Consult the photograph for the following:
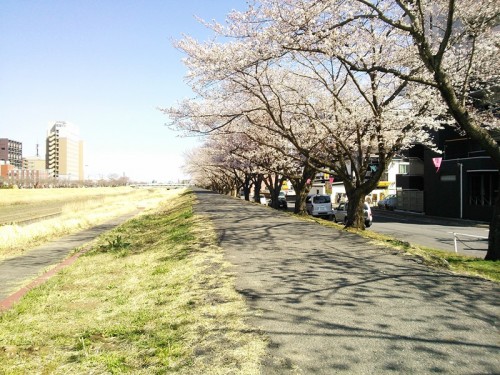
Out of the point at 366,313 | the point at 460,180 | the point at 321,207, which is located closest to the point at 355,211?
the point at 366,313

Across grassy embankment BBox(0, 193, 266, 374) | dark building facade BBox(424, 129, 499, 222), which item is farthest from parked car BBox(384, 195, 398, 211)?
grassy embankment BBox(0, 193, 266, 374)

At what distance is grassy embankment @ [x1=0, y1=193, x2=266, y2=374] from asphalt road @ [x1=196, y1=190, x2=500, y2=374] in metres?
0.40

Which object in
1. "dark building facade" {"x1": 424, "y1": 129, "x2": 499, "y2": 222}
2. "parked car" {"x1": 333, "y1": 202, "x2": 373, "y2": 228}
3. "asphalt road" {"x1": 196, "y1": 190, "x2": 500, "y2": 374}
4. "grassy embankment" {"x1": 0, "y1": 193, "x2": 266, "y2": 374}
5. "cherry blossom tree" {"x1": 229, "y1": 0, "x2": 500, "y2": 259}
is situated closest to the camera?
"asphalt road" {"x1": 196, "y1": 190, "x2": 500, "y2": 374}

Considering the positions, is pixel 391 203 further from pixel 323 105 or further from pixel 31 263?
pixel 31 263

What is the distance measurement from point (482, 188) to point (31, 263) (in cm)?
3458

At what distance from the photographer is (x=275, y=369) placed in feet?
13.0

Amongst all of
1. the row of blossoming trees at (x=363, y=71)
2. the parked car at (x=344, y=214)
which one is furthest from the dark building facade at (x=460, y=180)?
the row of blossoming trees at (x=363, y=71)

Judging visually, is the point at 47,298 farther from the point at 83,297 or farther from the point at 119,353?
the point at 119,353

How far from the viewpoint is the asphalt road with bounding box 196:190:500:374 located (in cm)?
407

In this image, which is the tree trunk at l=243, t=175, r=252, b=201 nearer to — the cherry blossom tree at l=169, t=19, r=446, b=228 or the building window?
the building window

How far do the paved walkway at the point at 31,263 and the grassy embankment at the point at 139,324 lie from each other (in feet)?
3.37

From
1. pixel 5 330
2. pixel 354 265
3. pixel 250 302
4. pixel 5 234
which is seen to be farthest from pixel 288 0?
pixel 5 234

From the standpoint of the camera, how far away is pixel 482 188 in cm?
3497

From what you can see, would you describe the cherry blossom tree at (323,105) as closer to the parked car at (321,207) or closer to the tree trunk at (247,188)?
the parked car at (321,207)
